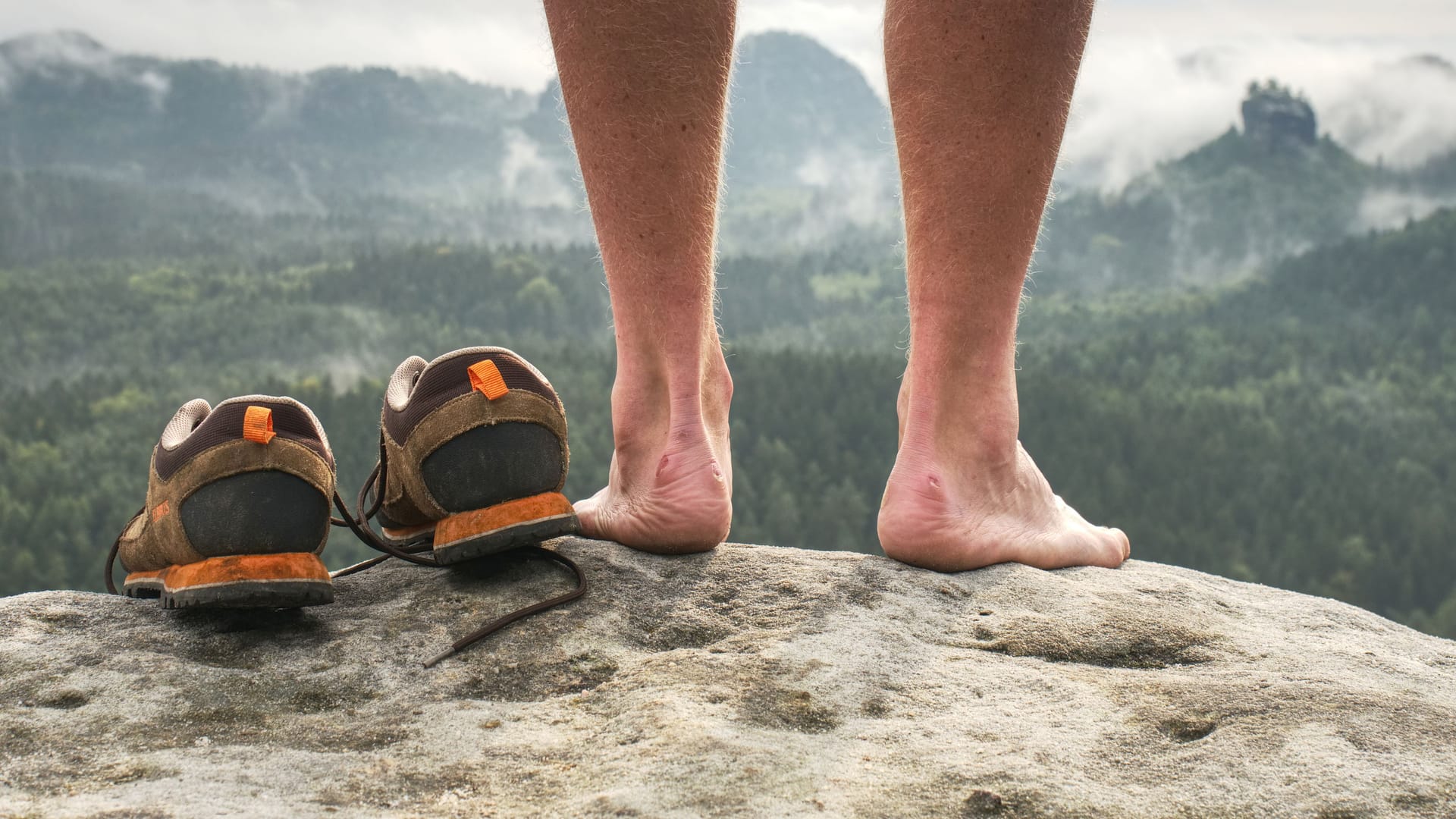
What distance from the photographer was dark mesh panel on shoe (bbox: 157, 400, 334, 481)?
71.7 inches

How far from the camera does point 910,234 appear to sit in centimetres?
223

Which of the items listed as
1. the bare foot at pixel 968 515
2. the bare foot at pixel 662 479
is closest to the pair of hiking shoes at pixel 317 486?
the bare foot at pixel 662 479

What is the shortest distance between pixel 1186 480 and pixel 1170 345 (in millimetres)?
41234

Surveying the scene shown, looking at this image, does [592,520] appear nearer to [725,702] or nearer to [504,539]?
[504,539]

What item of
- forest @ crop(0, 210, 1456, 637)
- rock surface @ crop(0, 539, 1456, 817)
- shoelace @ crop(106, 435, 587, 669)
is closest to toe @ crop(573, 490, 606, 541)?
rock surface @ crop(0, 539, 1456, 817)

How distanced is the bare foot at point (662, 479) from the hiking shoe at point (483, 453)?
248 millimetres

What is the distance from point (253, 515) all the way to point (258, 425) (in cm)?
16

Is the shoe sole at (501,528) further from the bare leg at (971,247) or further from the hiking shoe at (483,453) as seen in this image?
the bare leg at (971,247)

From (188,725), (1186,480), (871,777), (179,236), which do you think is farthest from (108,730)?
(179,236)

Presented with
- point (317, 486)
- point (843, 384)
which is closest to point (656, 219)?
point (317, 486)

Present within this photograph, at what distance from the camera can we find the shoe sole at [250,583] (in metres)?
1.71

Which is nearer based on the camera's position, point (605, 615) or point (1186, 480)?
point (605, 615)

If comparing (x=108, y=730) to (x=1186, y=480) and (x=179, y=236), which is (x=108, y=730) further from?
(x=179, y=236)

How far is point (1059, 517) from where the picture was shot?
243 cm
